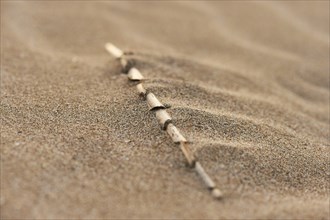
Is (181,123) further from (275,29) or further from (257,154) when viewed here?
(275,29)

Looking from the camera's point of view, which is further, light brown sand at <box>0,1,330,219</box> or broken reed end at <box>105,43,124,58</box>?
broken reed end at <box>105,43,124,58</box>

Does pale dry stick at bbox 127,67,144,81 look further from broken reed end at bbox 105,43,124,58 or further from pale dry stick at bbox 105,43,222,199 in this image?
broken reed end at bbox 105,43,124,58

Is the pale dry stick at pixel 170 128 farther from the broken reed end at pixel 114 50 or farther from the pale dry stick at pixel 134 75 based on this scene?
the broken reed end at pixel 114 50

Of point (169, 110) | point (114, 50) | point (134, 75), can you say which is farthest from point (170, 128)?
point (114, 50)

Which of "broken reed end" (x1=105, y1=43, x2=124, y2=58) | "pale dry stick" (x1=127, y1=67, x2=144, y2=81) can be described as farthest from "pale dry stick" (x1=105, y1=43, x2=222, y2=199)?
"broken reed end" (x1=105, y1=43, x2=124, y2=58)

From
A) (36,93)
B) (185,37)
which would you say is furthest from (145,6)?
(36,93)
